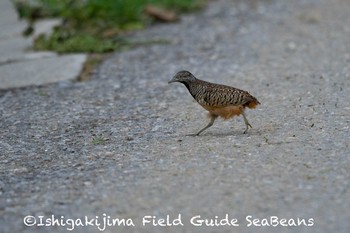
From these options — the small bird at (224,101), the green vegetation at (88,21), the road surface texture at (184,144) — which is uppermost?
the small bird at (224,101)

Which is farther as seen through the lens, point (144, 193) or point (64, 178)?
point (64, 178)

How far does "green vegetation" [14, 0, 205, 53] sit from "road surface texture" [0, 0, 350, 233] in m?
0.53

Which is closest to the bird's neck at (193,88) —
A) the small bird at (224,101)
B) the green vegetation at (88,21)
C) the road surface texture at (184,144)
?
the small bird at (224,101)

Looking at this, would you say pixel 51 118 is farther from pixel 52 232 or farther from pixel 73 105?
pixel 52 232

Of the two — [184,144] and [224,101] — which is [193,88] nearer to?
[224,101]

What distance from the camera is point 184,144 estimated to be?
6598mm

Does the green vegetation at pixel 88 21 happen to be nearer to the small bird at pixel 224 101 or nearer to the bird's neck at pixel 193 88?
the bird's neck at pixel 193 88

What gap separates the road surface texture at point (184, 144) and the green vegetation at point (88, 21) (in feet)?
1.75

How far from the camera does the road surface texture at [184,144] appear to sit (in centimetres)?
505

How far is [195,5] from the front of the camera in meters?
14.5

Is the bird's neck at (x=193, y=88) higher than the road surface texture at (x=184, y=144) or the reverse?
higher

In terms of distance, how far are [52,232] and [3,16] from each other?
9711 millimetres

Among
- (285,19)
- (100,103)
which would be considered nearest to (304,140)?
(100,103)

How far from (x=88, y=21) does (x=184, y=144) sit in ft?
20.0
